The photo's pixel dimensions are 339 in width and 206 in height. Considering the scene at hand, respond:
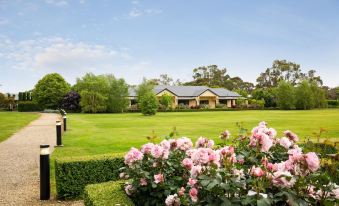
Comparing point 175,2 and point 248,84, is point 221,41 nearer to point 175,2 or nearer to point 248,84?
point 175,2

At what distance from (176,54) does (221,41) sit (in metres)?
16.1

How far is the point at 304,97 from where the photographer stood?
65812 mm

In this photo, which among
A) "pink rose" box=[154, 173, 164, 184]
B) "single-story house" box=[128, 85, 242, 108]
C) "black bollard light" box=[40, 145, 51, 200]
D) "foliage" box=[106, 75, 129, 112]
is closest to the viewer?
"pink rose" box=[154, 173, 164, 184]

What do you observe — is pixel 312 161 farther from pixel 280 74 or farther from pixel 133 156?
pixel 280 74

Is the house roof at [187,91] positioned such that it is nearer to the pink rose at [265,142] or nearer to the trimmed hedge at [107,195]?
the trimmed hedge at [107,195]

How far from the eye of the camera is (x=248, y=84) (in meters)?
110

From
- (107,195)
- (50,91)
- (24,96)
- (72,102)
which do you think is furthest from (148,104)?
(24,96)

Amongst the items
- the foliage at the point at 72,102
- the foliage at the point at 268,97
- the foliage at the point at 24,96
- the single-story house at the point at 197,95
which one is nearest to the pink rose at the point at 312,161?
the foliage at the point at 72,102

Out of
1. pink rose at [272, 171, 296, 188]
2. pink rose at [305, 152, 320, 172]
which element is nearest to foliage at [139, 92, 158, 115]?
pink rose at [272, 171, 296, 188]

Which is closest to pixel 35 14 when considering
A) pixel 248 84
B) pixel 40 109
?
pixel 40 109

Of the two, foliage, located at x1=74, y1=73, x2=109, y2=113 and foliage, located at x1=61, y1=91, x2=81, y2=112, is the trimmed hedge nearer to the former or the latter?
foliage, located at x1=74, y1=73, x2=109, y2=113

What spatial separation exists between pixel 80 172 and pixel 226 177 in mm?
4311

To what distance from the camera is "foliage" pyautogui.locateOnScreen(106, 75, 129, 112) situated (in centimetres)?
5394

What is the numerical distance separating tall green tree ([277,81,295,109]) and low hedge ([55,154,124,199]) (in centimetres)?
6382
